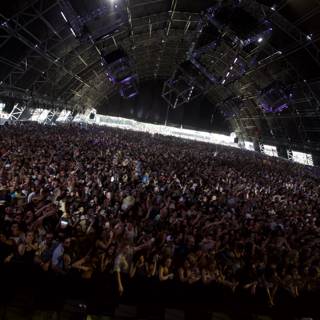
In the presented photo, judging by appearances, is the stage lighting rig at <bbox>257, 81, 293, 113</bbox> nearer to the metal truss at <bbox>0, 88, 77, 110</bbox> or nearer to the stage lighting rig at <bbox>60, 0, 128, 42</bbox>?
the stage lighting rig at <bbox>60, 0, 128, 42</bbox>

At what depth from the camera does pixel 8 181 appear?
8.62 metres

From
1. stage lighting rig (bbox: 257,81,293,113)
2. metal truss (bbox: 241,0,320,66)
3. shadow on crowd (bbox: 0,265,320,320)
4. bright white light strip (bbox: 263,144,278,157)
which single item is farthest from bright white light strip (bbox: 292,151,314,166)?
shadow on crowd (bbox: 0,265,320,320)

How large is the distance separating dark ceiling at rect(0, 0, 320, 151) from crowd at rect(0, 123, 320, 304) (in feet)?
18.0

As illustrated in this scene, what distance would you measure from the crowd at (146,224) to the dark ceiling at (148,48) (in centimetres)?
548

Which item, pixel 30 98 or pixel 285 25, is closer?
pixel 285 25

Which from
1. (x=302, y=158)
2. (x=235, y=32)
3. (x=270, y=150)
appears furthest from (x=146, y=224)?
(x=270, y=150)

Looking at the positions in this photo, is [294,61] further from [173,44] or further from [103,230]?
[103,230]

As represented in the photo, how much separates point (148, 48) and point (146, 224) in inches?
916

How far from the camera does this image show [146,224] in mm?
7812

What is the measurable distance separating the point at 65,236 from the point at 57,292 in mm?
1243

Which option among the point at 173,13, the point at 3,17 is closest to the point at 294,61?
the point at 173,13

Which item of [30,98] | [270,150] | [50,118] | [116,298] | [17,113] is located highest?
[270,150]

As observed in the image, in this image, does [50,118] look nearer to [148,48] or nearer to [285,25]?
[148,48]

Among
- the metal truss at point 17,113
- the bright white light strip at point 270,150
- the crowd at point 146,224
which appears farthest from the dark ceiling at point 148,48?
the crowd at point 146,224
